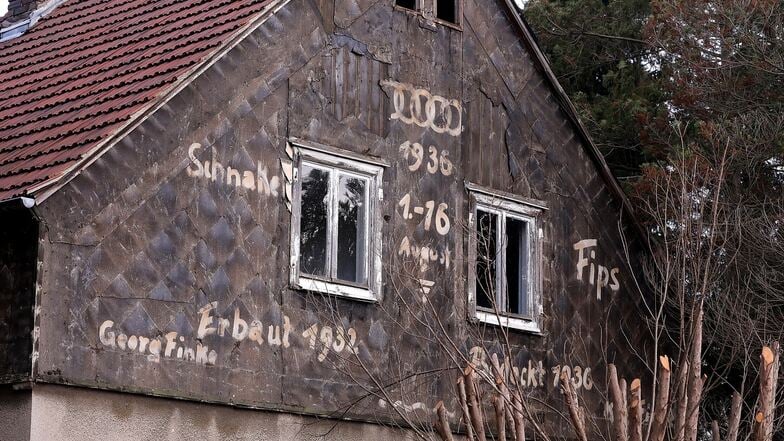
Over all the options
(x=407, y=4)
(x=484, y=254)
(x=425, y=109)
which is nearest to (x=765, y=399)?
(x=484, y=254)

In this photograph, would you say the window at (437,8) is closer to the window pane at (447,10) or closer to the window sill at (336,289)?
the window pane at (447,10)

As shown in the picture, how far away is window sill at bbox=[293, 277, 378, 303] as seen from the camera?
13586 millimetres

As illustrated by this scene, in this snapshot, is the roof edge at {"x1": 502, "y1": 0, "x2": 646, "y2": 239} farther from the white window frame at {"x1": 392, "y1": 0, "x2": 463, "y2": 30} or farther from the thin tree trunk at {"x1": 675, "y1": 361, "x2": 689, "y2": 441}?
the thin tree trunk at {"x1": 675, "y1": 361, "x2": 689, "y2": 441}

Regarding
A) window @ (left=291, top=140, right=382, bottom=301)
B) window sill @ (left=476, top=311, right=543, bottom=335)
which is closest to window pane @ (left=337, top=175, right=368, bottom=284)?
window @ (left=291, top=140, right=382, bottom=301)

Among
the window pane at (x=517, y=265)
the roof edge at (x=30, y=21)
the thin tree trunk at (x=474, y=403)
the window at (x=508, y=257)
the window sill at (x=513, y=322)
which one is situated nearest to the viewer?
the thin tree trunk at (x=474, y=403)

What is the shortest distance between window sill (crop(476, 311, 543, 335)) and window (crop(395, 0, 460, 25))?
134 inches

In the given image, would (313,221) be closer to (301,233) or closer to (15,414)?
(301,233)

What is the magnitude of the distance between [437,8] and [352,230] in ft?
10.4

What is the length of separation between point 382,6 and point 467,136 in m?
1.79

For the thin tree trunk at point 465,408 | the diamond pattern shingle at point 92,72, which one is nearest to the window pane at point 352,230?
the diamond pattern shingle at point 92,72

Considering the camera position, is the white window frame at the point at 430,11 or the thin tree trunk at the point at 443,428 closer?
the thin tree trunk at the point at 443,428

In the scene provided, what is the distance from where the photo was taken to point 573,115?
17.0 meters

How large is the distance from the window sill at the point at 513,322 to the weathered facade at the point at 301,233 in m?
0.04

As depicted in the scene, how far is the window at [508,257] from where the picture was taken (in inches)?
611
